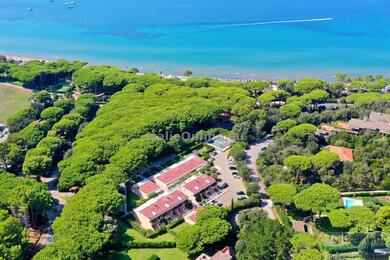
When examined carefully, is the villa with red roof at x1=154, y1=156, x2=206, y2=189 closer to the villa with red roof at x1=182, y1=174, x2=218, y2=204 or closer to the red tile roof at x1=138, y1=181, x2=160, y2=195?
the red tile roof at x1=138, y1=181, x2=160, y2=195

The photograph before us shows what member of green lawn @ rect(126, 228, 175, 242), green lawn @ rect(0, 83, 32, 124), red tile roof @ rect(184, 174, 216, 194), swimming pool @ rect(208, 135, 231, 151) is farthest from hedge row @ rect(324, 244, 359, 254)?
green lawn @ rect(0, 83, 32, 124)

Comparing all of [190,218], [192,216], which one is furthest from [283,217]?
[190,218]

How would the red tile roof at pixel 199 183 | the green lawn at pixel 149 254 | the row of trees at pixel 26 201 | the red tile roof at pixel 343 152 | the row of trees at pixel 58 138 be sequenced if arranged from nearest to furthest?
the green lawn at pixel 149 254 < the row of trees at pixel 26 201 < the red tile roof at pixel 199 183 < the row of trees at pixel 58 138 < the red tile roof at pixel 343 152

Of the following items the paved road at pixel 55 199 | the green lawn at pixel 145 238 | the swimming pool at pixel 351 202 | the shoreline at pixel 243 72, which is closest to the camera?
the green lawn at pixel 145 238

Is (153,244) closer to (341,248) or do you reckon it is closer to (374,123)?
(341,248)

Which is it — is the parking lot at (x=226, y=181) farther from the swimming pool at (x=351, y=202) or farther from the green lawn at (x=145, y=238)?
the swimming pool at (x=351, y=202)

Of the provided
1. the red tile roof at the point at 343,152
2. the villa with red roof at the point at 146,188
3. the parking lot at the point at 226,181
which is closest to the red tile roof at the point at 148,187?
the villa with red roof at the point at 146,188
